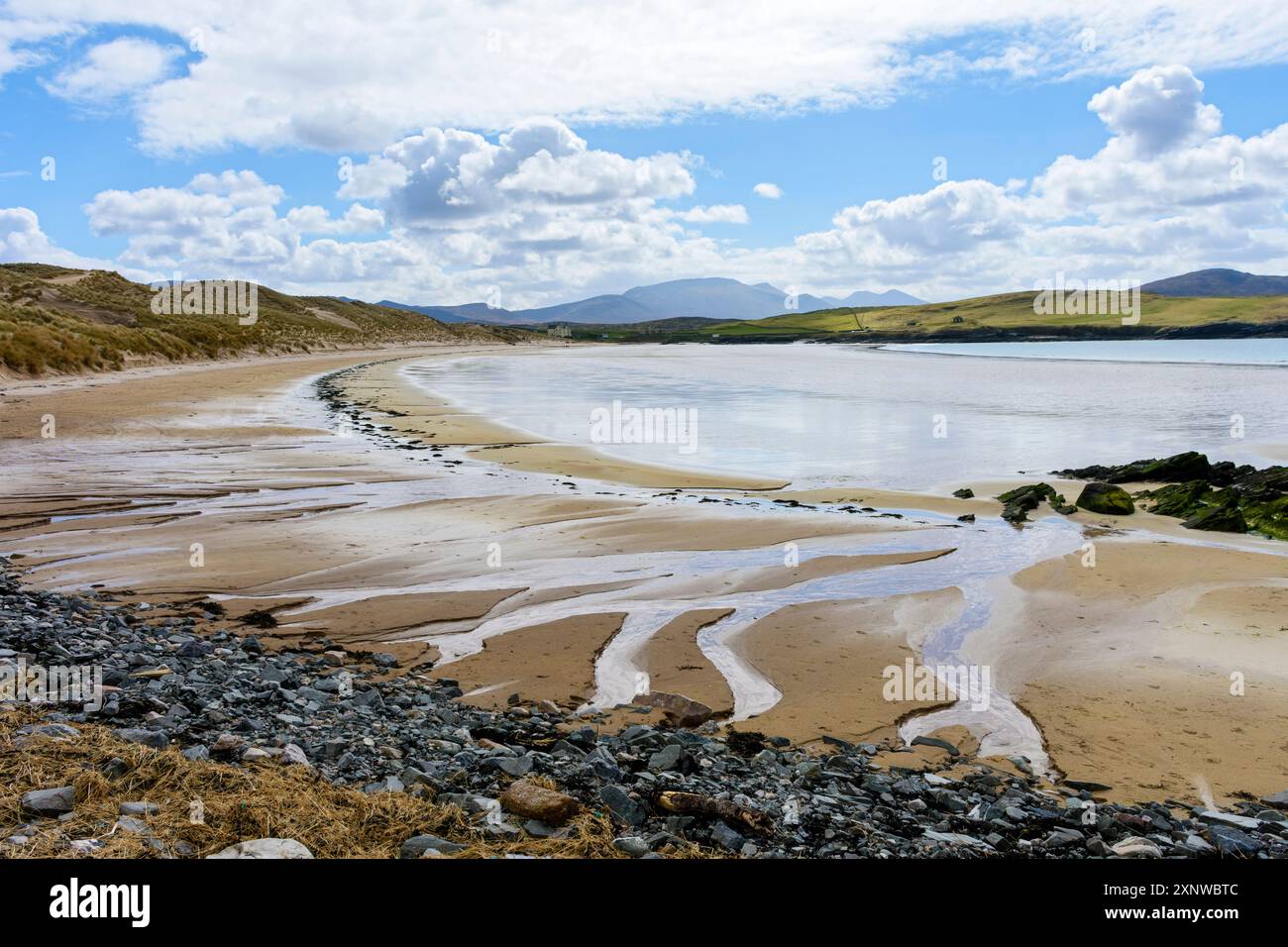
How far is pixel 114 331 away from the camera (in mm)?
55750

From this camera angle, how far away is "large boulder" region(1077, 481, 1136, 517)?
1712 centimetres

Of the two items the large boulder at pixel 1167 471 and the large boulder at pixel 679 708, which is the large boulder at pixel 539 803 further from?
the large boulder at pixel 1167 471

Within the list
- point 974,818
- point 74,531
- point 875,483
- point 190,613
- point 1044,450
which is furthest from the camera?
point 1044,450

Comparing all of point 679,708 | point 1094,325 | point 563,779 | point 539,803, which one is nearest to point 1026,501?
point 679,708

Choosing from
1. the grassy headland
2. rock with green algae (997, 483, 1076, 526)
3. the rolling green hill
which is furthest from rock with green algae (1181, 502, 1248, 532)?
the grassy headland

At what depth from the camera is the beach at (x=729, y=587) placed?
24.6 feet

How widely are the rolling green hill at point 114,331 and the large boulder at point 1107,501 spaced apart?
4337 cm

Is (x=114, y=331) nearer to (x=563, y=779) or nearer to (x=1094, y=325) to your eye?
(x=563, y=779)

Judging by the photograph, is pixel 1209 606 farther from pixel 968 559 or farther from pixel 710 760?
pixel 710 760

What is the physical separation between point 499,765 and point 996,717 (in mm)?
4544

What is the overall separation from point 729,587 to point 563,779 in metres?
6.27
